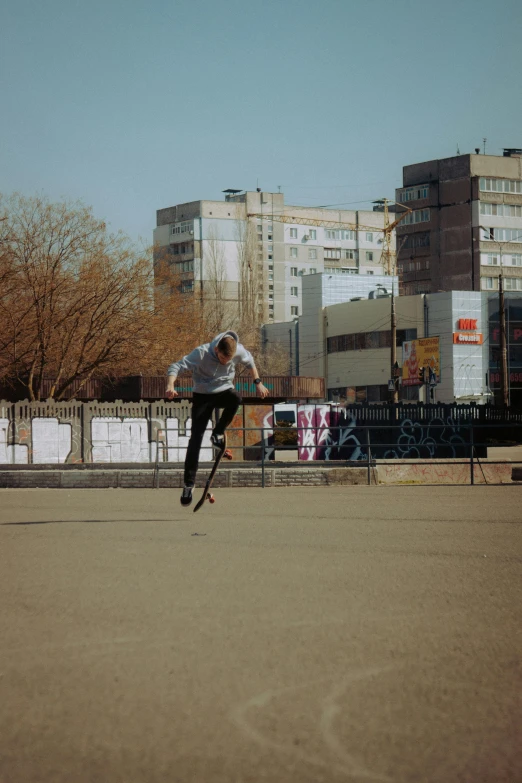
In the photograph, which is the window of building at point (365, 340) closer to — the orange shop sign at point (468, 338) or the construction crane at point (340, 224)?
the orange shop sign at point (468, 338)

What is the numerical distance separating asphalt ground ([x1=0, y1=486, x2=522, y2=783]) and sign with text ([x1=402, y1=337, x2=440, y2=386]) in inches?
2652

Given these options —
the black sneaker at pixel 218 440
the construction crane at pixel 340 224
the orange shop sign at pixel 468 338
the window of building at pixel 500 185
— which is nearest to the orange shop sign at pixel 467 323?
the orange shop sign at pixel 468 338

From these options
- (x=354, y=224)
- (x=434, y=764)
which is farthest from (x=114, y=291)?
(x=354, y=224)

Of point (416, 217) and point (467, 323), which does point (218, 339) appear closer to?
point (467, 323)

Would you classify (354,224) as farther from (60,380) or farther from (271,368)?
(60,380)

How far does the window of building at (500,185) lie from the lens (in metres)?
114

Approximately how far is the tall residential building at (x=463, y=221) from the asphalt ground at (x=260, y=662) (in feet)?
350

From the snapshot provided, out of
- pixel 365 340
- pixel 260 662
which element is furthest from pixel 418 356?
pixel 260 662

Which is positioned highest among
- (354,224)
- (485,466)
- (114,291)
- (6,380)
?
(354,224)

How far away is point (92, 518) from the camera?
12602 mm

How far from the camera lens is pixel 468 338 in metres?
86.9

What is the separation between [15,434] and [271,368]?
73395 mm

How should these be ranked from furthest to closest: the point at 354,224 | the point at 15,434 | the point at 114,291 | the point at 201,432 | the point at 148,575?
1. the point at 354,224
2. the point at 114,291
3. the point at 15,434
4. the point at 201,432
5. the point at 148,575

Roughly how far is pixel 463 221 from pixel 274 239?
39.3 metres
